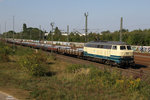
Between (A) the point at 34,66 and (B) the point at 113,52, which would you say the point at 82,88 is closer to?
(A) the point at 34,66

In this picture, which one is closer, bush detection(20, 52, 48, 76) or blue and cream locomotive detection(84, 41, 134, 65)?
bush detection(20, 52, 48, 76)

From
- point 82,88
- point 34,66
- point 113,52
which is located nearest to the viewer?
point 82,88

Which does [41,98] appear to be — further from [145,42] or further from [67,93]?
[145,42]

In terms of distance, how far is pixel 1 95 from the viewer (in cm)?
1068

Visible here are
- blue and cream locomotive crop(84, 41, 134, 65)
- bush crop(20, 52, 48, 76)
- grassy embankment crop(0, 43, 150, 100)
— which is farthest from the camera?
blue and cream locomotive crop(84, 41, 134, 65)

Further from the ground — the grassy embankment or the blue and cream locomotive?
the blue and cream locomotive

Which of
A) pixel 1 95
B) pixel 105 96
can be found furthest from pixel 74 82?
pixel 1 95

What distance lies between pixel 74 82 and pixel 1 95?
5.88m

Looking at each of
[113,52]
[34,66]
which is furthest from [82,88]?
[113,52]

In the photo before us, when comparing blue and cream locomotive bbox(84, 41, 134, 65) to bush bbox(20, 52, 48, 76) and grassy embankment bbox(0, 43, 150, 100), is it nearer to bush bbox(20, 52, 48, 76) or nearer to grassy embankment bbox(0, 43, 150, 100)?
grassy embankment bbox(0, 43, 150, 100)

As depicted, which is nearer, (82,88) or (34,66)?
(82,88)

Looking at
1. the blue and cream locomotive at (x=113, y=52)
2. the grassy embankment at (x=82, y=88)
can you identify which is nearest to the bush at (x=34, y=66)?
the grassy embankment at (x=82, y=88)

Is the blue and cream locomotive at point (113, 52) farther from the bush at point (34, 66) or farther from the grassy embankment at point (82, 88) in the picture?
the bush at point (34, 66)

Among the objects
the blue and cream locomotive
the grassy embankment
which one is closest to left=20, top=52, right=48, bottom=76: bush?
the grassy embankment
